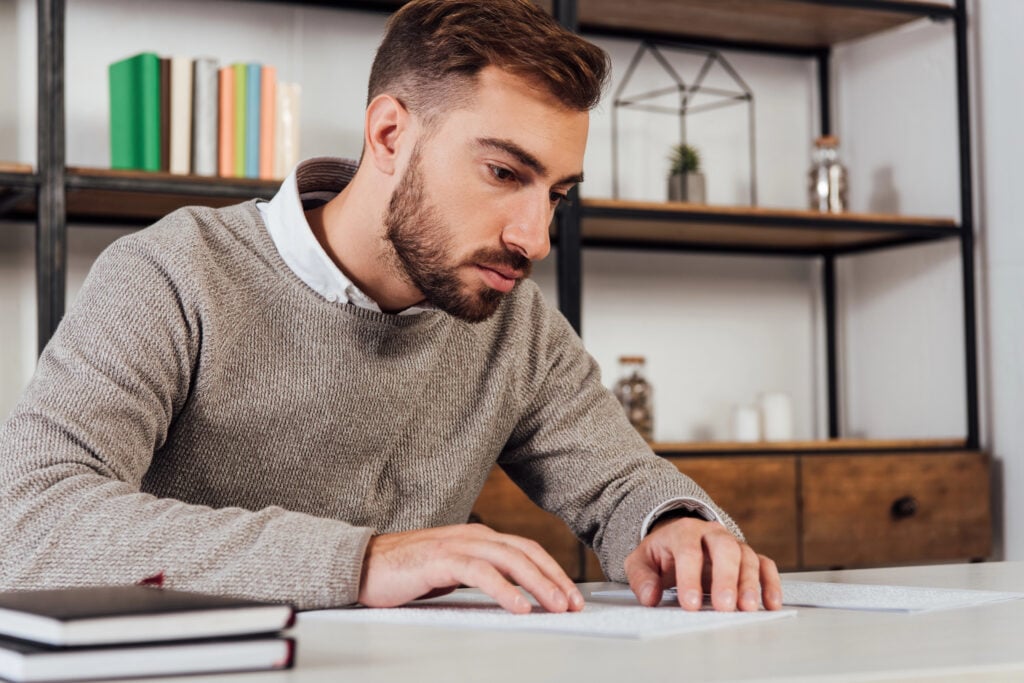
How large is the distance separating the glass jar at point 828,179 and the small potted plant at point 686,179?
291 millimetres

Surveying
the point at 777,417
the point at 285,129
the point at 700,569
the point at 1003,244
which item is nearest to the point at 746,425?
the point at 777,417

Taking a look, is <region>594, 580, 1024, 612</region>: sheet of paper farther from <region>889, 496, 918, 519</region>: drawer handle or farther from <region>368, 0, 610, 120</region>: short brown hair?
<region>889, 496, 918, 519</region>: drawer handle

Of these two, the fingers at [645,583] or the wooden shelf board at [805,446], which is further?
the wooden shelf board at [805,446]

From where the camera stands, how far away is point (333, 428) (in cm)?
135

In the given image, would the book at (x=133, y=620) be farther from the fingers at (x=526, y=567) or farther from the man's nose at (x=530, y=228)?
the man's nose at (x=530, y=228)

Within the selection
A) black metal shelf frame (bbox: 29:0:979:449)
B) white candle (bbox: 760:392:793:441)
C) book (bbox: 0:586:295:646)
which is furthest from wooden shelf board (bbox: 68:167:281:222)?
book (bbox: 0:586:295:646)

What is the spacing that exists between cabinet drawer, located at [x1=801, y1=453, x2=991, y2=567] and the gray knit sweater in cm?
122

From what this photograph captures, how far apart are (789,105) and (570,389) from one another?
1811 mm

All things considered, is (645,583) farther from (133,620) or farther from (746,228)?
(746,228)

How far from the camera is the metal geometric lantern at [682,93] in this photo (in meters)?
2.93

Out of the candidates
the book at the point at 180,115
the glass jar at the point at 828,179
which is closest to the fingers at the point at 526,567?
the book at the point at 180,115

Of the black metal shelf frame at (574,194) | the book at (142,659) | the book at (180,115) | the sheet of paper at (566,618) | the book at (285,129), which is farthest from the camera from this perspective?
the book at (285,129)

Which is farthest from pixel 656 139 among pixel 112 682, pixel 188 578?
pixel 112 682

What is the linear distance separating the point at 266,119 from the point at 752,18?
44.7 inches
